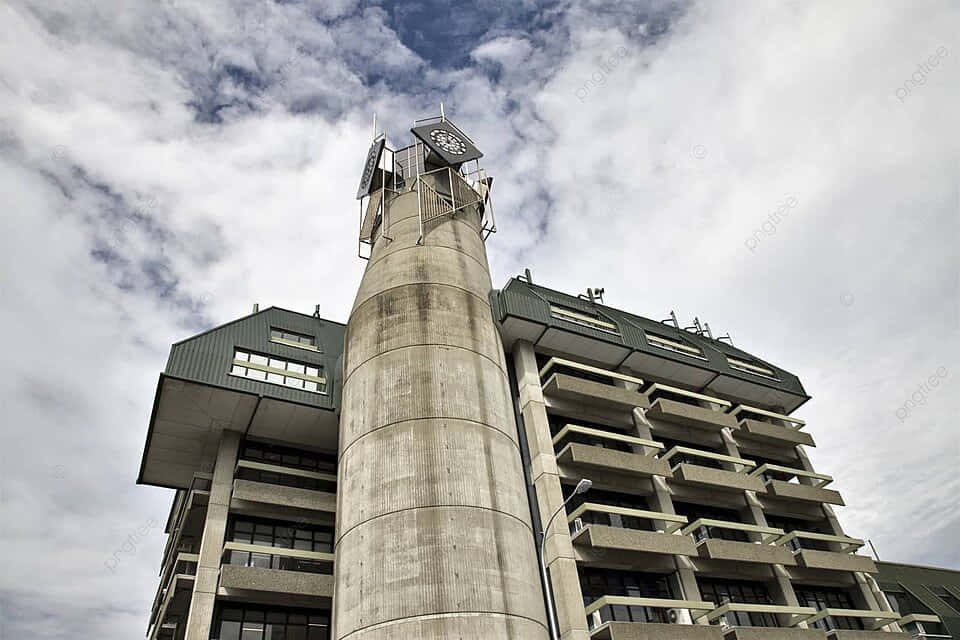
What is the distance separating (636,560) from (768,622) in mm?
9401

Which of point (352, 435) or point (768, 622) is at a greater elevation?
point (352, 435)

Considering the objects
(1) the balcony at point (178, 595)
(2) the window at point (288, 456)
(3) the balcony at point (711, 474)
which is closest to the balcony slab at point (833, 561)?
(3) the balcony at point (711, 474)

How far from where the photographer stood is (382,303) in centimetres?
3516

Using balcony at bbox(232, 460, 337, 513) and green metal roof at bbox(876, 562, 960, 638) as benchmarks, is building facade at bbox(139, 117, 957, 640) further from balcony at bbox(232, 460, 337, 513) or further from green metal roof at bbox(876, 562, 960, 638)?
green metal roof at bbox(876, 562, 960, 638)

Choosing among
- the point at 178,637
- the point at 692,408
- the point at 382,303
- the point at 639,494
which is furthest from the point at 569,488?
the point at 178,637

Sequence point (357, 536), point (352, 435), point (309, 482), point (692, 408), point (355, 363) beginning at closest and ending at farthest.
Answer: point (357, 536)
point (352, 435)
point (355, 363)
point (309, 482)
point (692, 408)

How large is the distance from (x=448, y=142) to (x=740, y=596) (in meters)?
32.9

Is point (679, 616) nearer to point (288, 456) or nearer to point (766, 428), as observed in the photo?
point (766, 428)

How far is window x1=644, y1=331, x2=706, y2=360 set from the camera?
45.0 metres

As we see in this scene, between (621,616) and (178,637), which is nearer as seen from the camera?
(621,616)

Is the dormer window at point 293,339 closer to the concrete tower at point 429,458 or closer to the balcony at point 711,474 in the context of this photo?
the concrete tower at point 429,458

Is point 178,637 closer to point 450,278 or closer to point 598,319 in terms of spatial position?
point 450,278

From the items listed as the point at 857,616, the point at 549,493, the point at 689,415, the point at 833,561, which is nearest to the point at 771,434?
the point at 689,415

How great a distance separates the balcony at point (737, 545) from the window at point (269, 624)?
2033 centimetres
